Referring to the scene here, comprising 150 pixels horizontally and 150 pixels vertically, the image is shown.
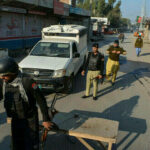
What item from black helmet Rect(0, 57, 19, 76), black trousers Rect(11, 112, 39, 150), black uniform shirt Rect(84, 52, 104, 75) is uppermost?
black helmet Rect(0, 57, 19, 76)

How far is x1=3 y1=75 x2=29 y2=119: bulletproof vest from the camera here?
2.43 m

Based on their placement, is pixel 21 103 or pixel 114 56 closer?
pixel 21 103

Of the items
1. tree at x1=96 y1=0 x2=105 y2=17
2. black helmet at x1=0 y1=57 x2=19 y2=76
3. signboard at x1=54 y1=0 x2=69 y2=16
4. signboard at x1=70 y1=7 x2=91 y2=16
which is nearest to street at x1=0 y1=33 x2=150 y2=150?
black helmet at x1=0 y1=57 x2=19 y2=76

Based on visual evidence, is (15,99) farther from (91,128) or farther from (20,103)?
(91,128)

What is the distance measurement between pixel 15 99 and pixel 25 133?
1.81 ft

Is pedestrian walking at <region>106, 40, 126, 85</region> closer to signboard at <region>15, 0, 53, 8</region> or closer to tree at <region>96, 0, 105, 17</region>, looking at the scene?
signboard at <region>15, 0, 53, 8</region>

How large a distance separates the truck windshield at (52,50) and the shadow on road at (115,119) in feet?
9.29

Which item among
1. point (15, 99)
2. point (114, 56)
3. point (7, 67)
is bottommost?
point (114, 56)

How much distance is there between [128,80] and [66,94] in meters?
3.97

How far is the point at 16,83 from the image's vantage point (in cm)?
243

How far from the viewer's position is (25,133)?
2.66 meters

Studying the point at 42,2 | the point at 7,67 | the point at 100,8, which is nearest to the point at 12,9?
the point at 42,2

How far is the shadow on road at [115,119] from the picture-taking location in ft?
11.9

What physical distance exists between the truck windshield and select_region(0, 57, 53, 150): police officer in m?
5.08
